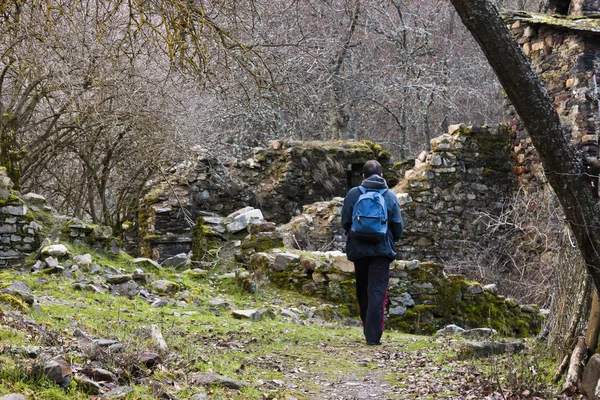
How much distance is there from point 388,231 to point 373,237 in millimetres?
324

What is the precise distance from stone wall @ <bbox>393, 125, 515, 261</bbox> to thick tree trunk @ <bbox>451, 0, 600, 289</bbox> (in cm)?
1031

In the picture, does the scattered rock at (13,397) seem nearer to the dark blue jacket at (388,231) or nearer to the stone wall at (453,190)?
the dark blue jacket at (388,231)

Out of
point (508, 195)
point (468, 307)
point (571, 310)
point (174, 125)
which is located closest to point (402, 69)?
point (508, 195)

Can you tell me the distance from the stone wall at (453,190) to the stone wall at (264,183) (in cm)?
198

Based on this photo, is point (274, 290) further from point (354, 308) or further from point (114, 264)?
point (114, 264)

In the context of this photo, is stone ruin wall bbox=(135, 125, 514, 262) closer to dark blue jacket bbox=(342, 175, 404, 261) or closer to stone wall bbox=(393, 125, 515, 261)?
stone wall bbox=(393, 125, 515, 261)

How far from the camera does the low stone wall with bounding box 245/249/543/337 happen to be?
967cm

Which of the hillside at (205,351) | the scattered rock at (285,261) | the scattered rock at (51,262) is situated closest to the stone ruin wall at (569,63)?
the scattered rock at (285,261)

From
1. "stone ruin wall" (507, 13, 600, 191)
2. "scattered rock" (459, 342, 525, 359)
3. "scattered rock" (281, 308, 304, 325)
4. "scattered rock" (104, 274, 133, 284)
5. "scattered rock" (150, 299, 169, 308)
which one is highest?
"stone ruin wall" (507, 13, 600, 191)

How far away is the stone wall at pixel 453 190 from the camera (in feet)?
48.7

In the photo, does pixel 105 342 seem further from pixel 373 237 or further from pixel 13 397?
pixel 373 237

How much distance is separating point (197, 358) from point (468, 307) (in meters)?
5.56

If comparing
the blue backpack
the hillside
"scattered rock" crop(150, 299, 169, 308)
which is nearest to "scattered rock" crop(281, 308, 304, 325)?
the hillside

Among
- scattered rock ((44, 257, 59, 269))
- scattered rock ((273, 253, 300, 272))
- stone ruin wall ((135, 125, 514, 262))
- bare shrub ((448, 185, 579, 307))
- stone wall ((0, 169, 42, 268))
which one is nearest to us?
scattered rock ((44, 257, 59, 269))
